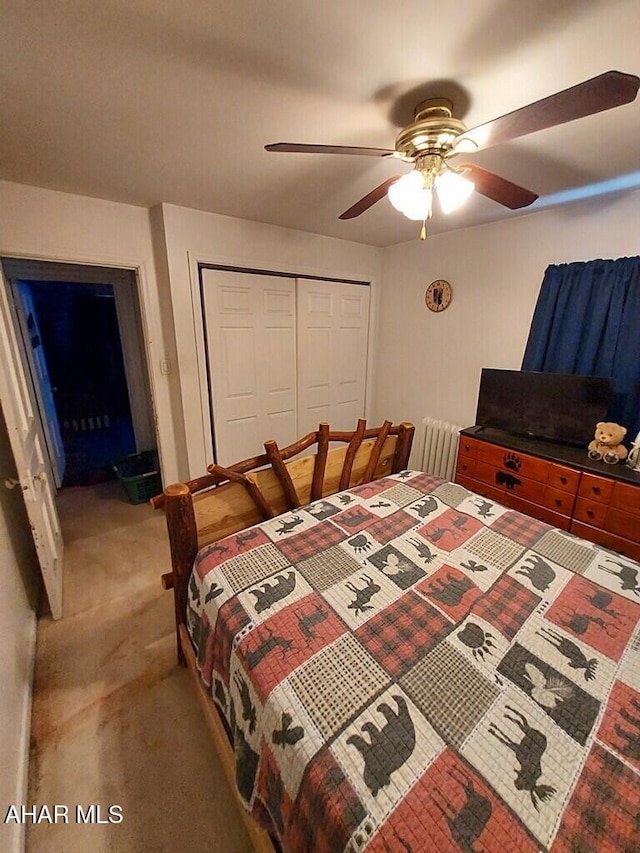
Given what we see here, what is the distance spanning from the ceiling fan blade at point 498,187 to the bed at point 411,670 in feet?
4.50

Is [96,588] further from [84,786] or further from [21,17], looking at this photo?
[21,17]

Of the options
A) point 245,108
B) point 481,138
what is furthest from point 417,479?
point 245,108

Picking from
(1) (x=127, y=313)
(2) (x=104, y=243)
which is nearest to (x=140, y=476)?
(1) (x=127, y=313)

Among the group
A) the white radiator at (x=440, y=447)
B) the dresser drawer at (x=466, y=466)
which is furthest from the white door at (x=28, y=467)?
the white radiator at (x=440, y=447)

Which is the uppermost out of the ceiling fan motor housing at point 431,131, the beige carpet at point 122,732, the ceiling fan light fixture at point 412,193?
the ceiling fan motor housing at point 431,131

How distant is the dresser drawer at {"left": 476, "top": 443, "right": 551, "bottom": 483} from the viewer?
223 centimetres

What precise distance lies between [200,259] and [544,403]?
2.68 metres

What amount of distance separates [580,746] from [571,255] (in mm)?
2702

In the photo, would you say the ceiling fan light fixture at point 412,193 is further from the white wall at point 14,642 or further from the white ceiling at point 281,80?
the white wall at point 14,642

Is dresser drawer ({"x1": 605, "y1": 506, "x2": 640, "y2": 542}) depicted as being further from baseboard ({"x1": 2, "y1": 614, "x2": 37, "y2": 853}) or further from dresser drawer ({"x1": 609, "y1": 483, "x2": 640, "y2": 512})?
baseboard ({"x1": 2, "y1": 614, "x2": 37, "y2": 853})

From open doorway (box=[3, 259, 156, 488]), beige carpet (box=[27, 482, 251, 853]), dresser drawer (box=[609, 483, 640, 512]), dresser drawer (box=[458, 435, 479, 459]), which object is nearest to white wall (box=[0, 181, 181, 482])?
open doorway (box=[3, 259, 156, 488])

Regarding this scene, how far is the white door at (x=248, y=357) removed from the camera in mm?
2645

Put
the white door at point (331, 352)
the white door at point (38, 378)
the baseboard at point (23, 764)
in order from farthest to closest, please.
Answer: the white door at point (331, 352) → the white door at point (38, 378) → the baseboard at point (23, 764)

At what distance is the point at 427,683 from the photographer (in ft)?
2.85
